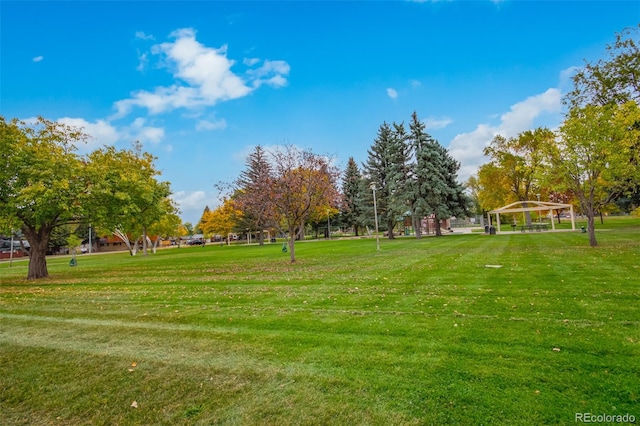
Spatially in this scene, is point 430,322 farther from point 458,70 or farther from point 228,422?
point 458,70

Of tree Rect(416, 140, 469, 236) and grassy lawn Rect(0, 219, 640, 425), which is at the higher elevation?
tree Rect(416, 140, 469, 236)

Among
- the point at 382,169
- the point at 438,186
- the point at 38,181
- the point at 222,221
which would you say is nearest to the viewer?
the point at 38,181

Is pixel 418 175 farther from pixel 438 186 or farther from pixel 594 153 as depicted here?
pixel 594 153

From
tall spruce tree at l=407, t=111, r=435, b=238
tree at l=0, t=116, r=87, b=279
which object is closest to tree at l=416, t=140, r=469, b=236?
tall spruce tree at l=407, t=111, r=435, b=238

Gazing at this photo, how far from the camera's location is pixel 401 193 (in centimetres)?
3366

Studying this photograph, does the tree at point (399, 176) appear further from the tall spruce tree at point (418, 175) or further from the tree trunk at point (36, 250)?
the tree trunk at point (36, 250)

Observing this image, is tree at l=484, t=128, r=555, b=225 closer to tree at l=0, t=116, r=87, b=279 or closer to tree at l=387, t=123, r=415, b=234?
tree at l=387, t=123, r=415, b=234

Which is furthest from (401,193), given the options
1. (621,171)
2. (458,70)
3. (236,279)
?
(236,279)

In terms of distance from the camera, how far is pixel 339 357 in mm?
4094

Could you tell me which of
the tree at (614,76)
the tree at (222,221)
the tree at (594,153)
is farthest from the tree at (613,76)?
the tree at (222,221)

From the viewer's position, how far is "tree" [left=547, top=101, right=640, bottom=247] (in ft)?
47.9

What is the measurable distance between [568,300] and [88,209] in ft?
59.9

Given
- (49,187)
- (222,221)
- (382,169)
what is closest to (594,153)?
(382,169)

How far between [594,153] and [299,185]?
13690 mm
